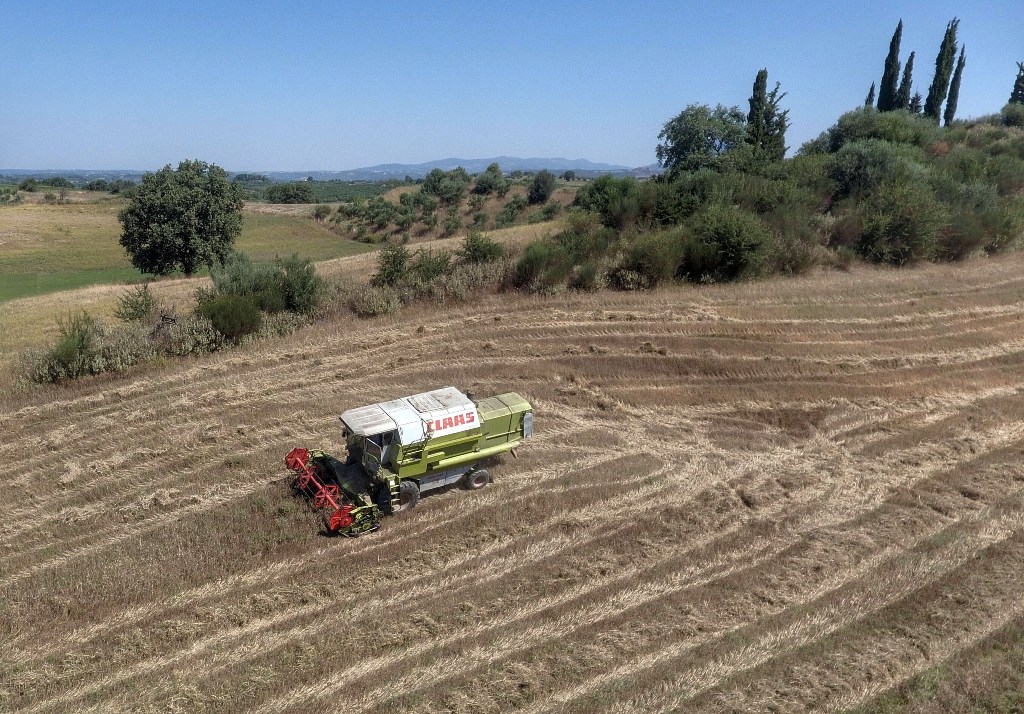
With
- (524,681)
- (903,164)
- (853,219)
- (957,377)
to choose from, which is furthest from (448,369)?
(903,164)

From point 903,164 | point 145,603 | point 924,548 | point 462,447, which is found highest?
point 903,164

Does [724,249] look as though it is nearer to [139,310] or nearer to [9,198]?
[139,310]

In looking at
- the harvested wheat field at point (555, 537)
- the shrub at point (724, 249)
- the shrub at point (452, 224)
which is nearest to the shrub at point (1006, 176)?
the shrub at point (724, 249)

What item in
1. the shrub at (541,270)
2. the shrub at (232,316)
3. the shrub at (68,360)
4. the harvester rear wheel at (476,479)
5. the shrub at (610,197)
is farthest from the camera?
the shrub at (610,197)

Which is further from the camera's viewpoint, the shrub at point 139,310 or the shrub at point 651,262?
the shrub at point 651,262

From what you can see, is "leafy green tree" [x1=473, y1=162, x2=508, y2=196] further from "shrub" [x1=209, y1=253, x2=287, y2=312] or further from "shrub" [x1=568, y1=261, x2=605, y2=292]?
"shrub" [x1=209, y1=253, x2=287, y2=312]

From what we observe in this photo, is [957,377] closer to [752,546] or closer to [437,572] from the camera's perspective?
[752,546]

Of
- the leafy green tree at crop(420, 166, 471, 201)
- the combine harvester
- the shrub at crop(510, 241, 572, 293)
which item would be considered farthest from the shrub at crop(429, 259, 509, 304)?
the leafy green tree at crop(420, 166, 471, 201)

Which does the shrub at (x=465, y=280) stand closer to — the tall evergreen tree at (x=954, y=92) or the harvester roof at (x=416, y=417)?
the harvester roof at (x=416, y=417)
